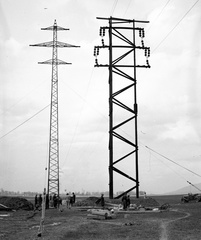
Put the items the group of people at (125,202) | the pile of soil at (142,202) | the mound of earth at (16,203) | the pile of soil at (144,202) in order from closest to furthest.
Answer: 1. the group of people at (125,202)
2. the pile of soil at (142,202)
3. the pile of soil at (144,202)
4. the mound of earth at (16,203)

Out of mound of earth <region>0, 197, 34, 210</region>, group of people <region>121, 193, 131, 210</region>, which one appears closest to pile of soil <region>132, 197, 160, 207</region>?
group of people <region>121, 193, 131, 210</region>

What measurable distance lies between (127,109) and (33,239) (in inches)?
715

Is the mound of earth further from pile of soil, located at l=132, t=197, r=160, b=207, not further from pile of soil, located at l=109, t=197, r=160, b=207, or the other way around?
pile of soil, located at l=132, t=197, r=160, b=207

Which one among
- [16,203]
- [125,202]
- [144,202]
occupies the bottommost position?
[16,203]

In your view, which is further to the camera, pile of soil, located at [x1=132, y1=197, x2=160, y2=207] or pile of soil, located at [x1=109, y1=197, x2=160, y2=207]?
pile of soil, located at [x1=132, y1=197, x2=160, y2=207]

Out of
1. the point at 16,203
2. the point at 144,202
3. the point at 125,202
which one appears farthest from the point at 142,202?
the point at 16,203

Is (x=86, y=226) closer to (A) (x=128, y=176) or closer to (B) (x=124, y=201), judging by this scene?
(B) (x=124, y=201)

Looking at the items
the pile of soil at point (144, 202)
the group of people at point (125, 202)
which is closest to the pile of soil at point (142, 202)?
the pile of soil at point (144, 202)

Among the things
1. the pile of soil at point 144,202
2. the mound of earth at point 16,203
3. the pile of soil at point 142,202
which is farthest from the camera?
the mound of earth at point 16,203

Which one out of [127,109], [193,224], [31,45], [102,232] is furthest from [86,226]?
[31,45]

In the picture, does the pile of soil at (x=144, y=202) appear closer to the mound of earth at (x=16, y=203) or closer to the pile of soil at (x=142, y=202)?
the pile of soil at (x=142, y=202)

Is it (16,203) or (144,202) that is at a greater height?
(144,202)

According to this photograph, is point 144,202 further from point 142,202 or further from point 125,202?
point 125,202

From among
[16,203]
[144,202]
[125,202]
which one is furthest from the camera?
[16,203]
